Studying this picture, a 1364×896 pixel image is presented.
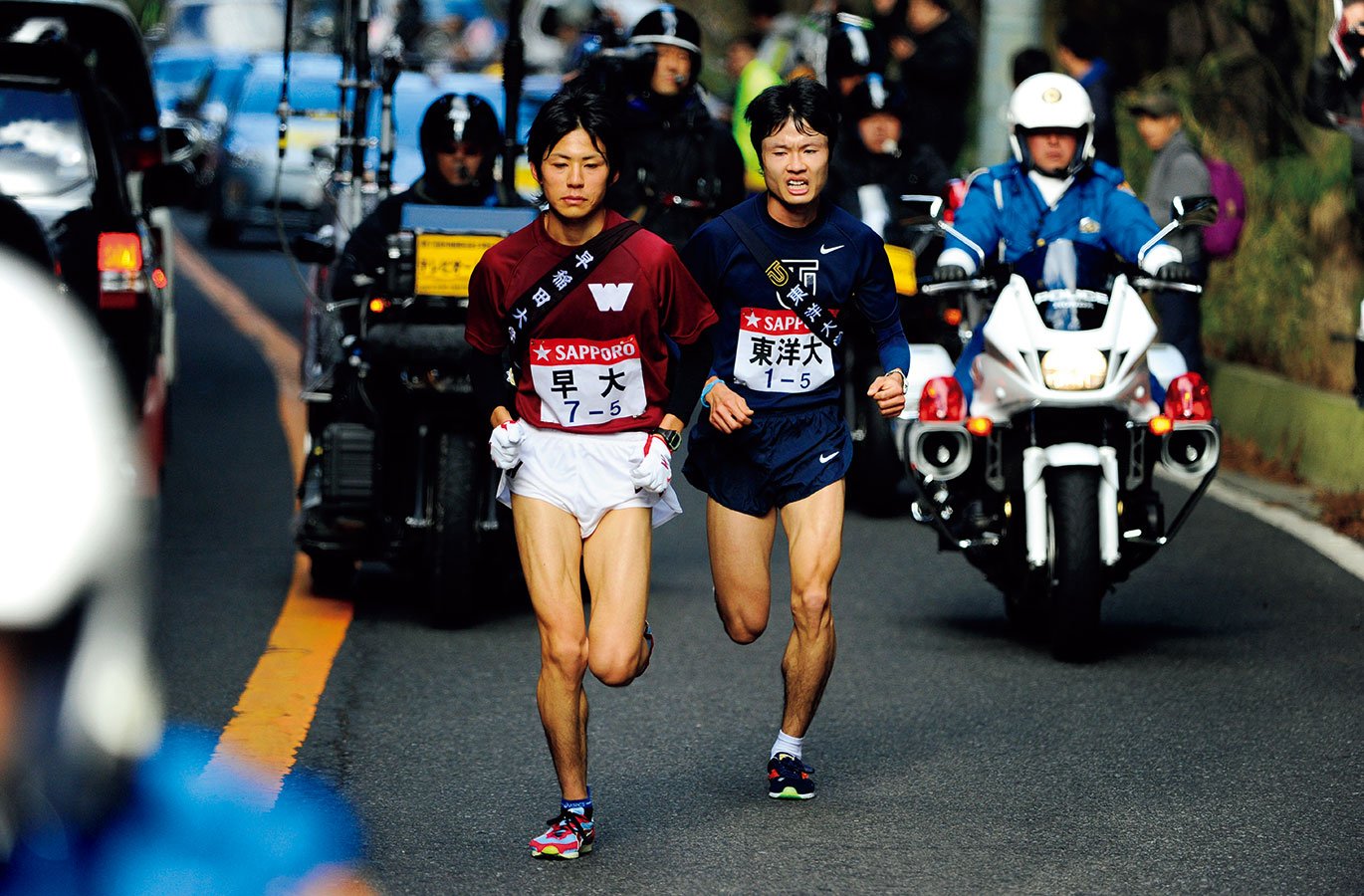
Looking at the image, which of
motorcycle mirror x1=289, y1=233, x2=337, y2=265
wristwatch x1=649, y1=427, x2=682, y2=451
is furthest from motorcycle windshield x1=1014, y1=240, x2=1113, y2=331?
wristwatch x1=649, y1=427, x2=682, y2=451

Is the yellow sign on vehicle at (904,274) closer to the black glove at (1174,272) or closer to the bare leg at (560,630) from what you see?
the black glove at (1174,272)

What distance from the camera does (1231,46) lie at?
1861 cm

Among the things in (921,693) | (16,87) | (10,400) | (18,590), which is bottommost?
(921,693)

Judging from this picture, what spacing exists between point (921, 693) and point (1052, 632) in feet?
2.19

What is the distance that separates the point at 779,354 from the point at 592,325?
0.72 meters

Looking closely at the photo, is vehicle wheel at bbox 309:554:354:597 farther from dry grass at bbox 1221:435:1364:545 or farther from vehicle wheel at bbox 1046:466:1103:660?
dry grass at bbox 1221:435:1364:545

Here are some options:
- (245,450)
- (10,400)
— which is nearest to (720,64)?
(245,450)

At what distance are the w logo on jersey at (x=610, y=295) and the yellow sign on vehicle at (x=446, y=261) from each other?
265cm

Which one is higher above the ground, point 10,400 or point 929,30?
point 929,30

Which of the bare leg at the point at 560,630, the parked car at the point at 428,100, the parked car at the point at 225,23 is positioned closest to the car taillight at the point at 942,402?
the bare leg at the point at 560,630

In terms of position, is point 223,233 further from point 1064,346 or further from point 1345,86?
point 1064,346

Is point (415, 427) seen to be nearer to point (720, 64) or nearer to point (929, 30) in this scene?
point (929, 30)

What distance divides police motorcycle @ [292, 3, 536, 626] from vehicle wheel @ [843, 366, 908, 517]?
2813 millimetres

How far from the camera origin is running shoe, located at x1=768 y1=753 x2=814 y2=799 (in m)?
6.97
